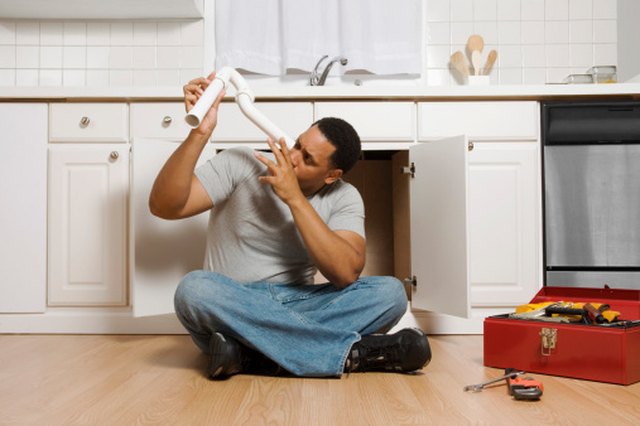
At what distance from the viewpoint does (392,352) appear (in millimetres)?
1757

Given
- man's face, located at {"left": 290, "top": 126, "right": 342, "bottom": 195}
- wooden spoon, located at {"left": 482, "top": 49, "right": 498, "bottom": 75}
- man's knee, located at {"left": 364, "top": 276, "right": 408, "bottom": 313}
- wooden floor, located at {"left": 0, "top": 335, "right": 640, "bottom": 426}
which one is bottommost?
wooden floor, located at {"left": 0, "top": 335, "right": 640, "bottom": 426}

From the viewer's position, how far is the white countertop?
2.55 meters

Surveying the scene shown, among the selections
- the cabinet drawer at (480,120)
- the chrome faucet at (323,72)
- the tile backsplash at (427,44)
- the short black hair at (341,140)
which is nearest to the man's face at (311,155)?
the short black hair at (341,140)

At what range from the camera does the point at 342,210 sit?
1934 millimetres

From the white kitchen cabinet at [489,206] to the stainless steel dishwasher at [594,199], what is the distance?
0.21 ft

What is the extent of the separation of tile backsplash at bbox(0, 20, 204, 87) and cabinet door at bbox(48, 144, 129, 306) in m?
0.86

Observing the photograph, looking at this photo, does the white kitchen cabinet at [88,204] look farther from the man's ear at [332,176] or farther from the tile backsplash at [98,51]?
the man's ear at [332,176]

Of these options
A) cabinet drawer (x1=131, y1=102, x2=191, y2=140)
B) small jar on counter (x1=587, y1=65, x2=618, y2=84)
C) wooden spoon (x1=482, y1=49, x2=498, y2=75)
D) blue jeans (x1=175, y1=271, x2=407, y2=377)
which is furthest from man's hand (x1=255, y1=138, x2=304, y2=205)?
small jar on counter (x1=587, y1=65, x2=618, y2=84)

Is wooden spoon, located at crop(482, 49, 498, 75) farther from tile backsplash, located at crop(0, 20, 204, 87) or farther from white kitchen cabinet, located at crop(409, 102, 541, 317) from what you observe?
tile backsplash, located at crop(0, 20, 204, 87)

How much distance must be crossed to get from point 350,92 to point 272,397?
1355 millimetres

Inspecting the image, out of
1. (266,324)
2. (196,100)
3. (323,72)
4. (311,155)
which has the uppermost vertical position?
(323,72)

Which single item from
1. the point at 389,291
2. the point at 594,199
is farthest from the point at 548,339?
the point at 594,199

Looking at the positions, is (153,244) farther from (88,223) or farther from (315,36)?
(315,36)

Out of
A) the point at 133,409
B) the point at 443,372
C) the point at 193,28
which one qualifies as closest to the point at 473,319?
the point at 443,372
